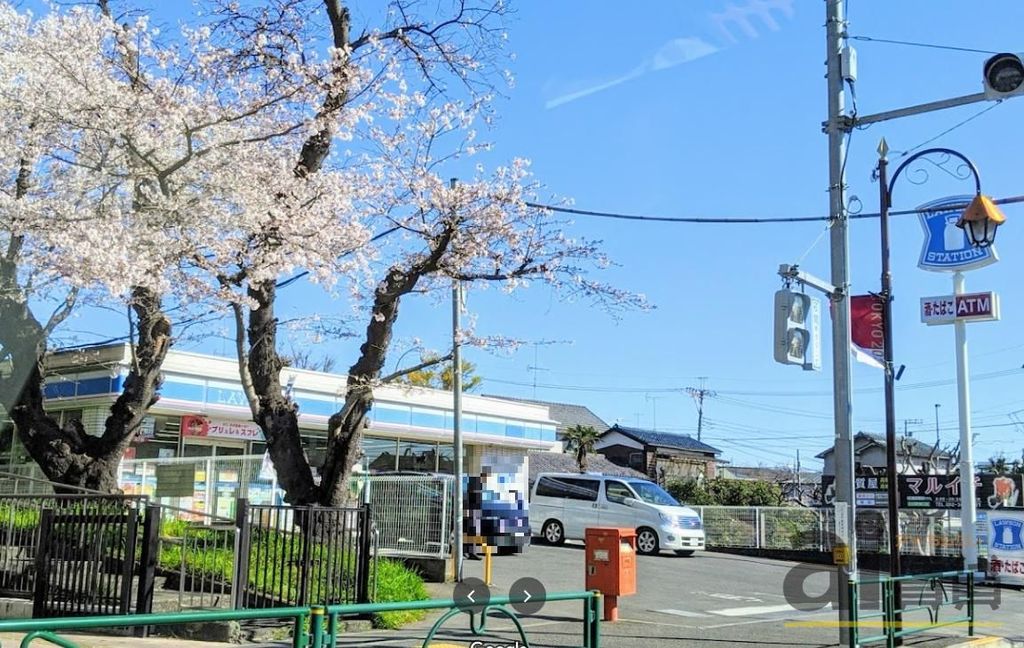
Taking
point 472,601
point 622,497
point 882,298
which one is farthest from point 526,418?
point 472,601

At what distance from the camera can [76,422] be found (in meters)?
15.7

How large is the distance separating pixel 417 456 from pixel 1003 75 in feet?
75.7

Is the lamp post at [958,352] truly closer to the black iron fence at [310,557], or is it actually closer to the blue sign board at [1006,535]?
the blue sign board at [1006,535]

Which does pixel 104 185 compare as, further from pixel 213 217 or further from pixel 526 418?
pixel 526 418

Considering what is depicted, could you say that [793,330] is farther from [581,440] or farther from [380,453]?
[581,440]

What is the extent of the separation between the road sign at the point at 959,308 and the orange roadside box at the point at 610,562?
1162 cm

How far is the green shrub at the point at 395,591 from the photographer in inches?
454

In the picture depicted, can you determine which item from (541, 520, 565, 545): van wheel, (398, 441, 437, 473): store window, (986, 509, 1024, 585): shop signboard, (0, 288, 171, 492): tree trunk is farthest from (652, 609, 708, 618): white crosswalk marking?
(398, 441, 437, 473): store window

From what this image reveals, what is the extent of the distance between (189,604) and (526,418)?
74.2 ft

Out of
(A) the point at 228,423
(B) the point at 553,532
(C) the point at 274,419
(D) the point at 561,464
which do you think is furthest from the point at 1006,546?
(D) the point at 561,464

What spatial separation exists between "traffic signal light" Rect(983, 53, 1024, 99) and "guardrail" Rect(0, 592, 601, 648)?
674cm

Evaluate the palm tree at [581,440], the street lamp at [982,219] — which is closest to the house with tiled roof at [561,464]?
the palm tree at [581,440]

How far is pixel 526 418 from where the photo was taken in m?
33.4

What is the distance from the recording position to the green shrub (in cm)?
1154
